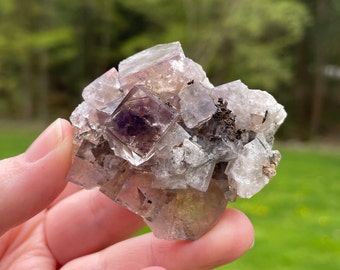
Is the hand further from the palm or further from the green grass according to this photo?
the green grass

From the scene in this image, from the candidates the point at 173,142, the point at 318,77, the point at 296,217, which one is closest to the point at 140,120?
the point at 173,142

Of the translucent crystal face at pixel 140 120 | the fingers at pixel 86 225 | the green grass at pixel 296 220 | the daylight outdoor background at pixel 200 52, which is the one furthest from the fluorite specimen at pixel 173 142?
the daylight outdoor background at pixel 200 52

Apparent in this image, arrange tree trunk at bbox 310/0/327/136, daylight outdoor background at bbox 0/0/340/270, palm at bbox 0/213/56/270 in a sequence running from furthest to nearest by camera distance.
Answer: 1. tree trunk at bbox 310/0/327/136
2. daylight outdoor background at bbox 0/0/340/270
3. palm at bbox 0/213/56/270

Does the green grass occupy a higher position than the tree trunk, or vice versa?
the green grass

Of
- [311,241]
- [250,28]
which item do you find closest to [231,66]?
[250,28]

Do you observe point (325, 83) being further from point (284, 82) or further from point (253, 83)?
point (253, 83)

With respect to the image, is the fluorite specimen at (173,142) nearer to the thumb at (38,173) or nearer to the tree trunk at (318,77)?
the thumb at (38,173)

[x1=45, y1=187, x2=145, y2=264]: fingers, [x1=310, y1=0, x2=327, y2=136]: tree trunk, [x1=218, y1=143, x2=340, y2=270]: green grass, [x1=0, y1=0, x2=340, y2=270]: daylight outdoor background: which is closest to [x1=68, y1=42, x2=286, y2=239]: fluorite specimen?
[x1=45, y1=187, x2=145, y2=264]: fingers

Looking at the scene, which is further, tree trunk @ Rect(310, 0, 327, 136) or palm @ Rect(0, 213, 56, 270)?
tree trunk @ Rect(310, 0, 327, 136)
